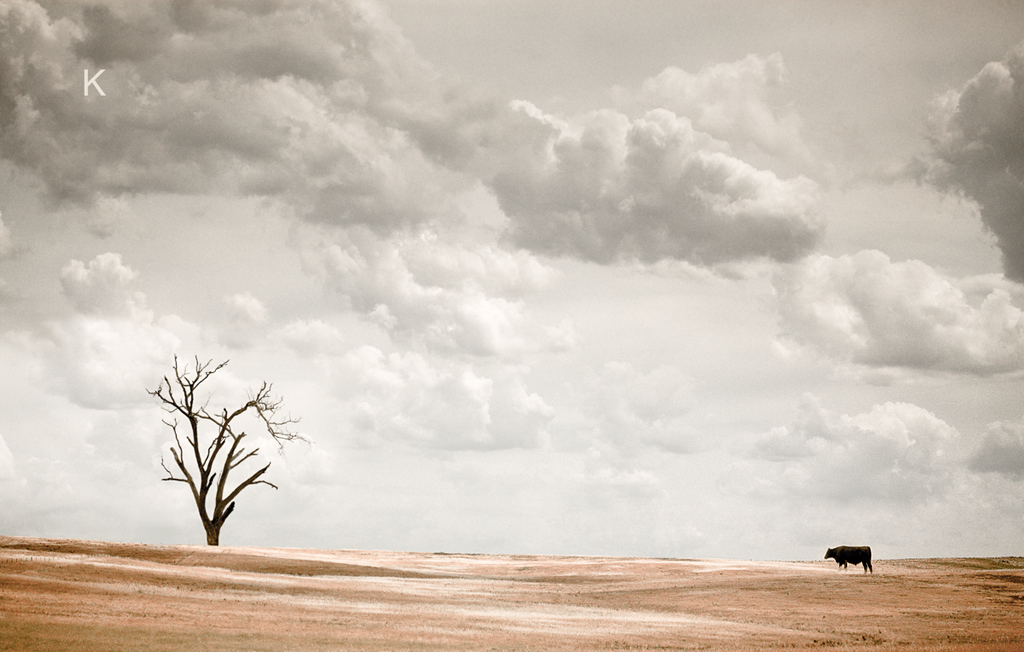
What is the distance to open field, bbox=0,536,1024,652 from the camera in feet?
76.8

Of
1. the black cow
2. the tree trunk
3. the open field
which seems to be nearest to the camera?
the open field

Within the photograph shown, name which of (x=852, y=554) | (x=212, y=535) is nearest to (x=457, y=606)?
(x=212, y=535)

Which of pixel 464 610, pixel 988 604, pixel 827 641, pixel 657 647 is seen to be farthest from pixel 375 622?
pixel 988 604

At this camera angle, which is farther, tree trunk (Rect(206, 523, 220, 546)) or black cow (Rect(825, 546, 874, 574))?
tree trunk (Rect(206, 523, 220, 546))

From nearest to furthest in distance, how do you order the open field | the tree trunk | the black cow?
the open field → the black cow → the tree trunk

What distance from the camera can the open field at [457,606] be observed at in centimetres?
2342

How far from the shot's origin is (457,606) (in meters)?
33.8

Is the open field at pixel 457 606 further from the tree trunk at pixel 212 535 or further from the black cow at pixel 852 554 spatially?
the tree trunk at pixel 212 535

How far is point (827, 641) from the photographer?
26609 mm

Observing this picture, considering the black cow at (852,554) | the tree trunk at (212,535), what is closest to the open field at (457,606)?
the black cow at (852,554)

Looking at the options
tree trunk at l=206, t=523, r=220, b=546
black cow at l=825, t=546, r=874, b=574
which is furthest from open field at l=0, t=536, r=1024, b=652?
Answer: tree trunk at l=206, t=523, r=220, b=546

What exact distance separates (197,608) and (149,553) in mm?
20109

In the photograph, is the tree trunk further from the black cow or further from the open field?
the black cow

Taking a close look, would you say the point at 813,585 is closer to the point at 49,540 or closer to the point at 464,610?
the point at 464,610
